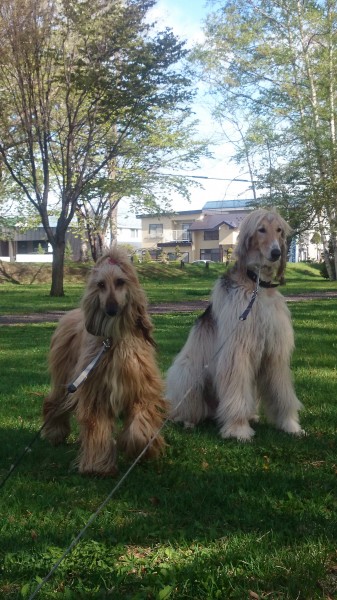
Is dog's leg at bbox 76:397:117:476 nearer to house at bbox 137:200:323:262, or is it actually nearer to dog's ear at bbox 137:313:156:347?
dog's ear at bbox 137:313:156:347

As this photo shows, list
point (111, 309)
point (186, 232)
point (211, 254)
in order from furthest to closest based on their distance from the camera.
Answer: point (186, 232), point (211, 254), point (111, 309)

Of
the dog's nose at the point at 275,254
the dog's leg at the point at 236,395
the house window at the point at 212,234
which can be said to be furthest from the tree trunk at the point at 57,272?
the house window at the point at 212,234

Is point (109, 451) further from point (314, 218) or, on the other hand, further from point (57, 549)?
point (314, 218)

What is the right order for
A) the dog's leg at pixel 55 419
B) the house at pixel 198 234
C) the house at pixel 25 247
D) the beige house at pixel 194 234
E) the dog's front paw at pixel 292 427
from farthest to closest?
the beige house at pixel 194 234 < the house at pixel 198 234 < the house at pixel 25 247 < the dog's front paw at pixel 292 427 < the dog's leg at pixel 55 419

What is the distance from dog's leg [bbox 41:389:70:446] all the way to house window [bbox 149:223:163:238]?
7322 cm

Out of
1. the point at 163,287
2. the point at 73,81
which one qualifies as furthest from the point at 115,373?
the point at 163,287

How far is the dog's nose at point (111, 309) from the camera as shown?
160 inches

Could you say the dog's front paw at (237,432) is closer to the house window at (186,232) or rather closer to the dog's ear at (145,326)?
the dog's ear at (145,326)

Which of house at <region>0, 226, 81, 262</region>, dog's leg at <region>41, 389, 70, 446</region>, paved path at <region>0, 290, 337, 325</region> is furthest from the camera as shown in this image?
house at <region>0, 226, 81, 262</region>

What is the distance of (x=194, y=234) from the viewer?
7244cm

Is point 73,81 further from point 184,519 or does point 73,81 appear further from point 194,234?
point 194,234

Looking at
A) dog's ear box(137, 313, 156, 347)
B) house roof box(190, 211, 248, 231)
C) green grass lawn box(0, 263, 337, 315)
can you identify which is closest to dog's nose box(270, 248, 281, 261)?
dog's ear box(137, 313, 156, 347)

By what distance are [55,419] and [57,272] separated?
19844 mm

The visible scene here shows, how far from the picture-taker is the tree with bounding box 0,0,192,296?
20.7 m
